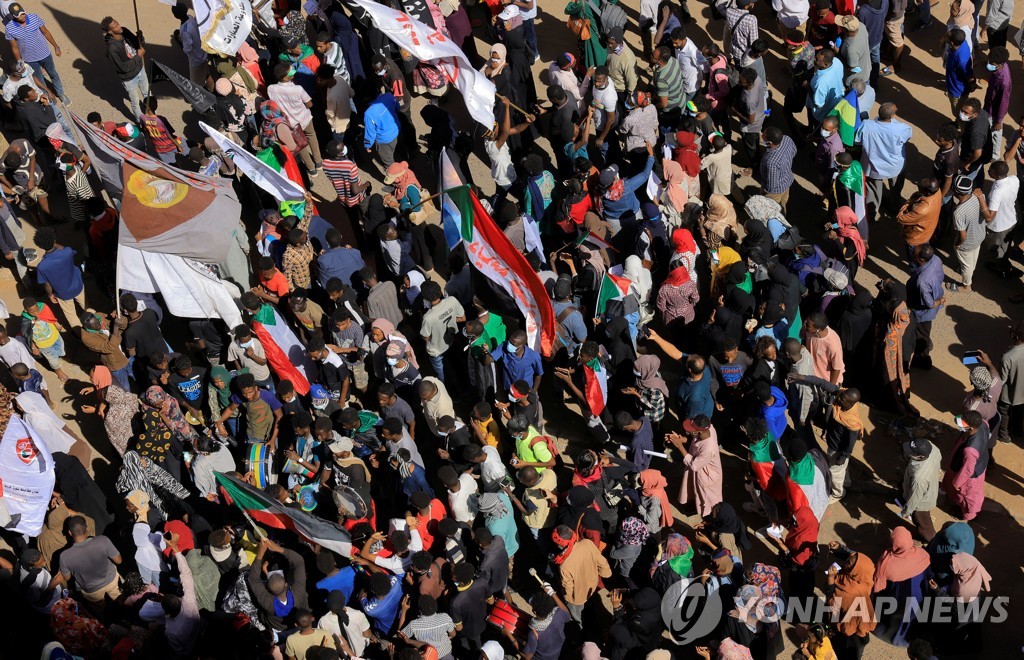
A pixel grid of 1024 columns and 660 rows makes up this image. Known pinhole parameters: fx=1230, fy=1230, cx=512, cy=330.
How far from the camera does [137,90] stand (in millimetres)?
16734

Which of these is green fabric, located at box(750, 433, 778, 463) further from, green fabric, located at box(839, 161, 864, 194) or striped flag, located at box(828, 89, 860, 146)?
striped flag, located at box(828, 89, 860, 146)

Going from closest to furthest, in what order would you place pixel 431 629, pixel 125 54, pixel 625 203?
pixel 431 629 < pixel 625 203 < pixel 125 54

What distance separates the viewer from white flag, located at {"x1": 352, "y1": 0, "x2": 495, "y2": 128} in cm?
1419

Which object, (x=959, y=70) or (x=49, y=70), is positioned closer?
(x=959, y=70)

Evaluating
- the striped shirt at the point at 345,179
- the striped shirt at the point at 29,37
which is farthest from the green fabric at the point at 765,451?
the striped shirt at the point at 29,37

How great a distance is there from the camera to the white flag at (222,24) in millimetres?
15453

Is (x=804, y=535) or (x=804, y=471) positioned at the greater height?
(x=804, y=471)

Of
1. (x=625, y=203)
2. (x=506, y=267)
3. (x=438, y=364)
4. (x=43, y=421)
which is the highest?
(x=625, y=203)

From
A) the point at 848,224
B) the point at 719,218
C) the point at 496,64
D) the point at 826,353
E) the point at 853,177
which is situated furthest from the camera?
the point at 496,64

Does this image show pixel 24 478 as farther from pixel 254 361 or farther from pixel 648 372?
pixel 648 372

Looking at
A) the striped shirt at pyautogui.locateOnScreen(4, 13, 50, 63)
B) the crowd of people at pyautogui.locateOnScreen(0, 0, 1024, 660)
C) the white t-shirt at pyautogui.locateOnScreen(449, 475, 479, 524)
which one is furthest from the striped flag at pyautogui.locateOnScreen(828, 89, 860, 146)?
the striped shirt at pyautogui.locateOnScreen(4, 13, 50, 63)

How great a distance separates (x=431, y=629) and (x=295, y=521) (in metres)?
1.52

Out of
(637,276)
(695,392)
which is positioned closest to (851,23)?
(637,276)

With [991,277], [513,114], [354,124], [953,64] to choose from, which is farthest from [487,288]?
[953,64]
